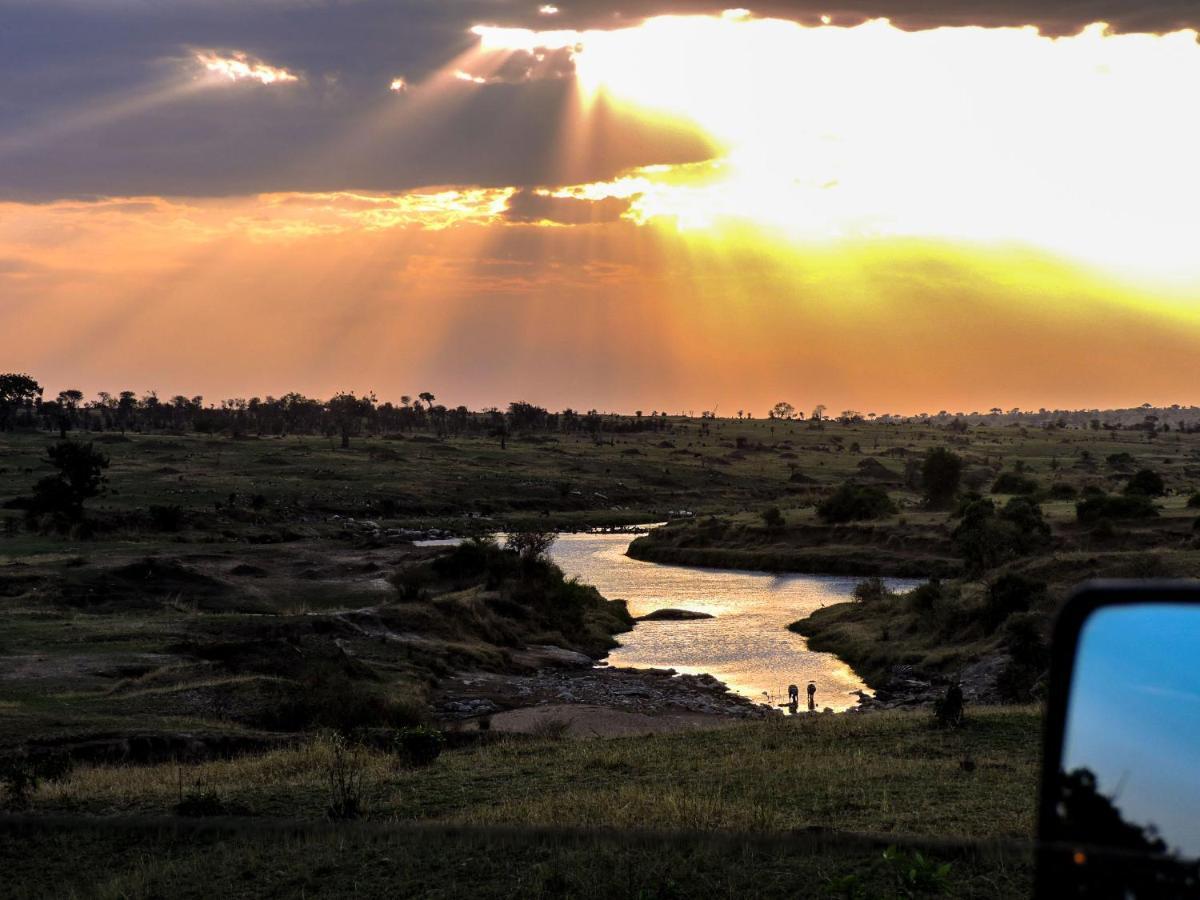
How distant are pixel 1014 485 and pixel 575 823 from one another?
337 feet

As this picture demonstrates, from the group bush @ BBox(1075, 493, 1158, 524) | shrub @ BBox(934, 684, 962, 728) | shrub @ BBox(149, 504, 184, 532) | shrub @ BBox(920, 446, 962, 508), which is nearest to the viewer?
shrub @ BBox(934, 684, 962, 728)

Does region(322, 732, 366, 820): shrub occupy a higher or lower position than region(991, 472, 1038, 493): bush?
lower

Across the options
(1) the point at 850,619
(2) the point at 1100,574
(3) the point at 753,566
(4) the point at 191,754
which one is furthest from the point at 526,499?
(4) the point at 191,754

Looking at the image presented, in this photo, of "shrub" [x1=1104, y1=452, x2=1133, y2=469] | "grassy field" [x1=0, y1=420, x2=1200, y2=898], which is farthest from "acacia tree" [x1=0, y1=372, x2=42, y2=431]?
"shrub" [x1=1104, y1=452, x2=1133, y2=469]

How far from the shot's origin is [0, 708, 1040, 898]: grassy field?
38.9 feet

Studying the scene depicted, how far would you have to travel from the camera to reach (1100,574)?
5294cm

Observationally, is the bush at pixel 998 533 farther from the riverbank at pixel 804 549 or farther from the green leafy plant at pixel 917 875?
the green leafy plant at pixel 917 875

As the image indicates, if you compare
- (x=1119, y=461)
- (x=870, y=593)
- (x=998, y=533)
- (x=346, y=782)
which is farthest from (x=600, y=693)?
(x=1119, y=461)

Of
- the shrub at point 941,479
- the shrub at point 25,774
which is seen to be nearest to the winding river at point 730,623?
the shrub at point 25,774

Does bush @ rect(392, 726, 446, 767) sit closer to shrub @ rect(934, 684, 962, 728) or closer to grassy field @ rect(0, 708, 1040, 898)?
grassy field @ rect(0, 708, 1040, 898)

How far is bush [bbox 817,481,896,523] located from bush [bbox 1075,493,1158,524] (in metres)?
23.0

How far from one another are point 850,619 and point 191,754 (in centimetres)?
4095

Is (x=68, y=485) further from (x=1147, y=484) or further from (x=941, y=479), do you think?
(x=1147, y=484)

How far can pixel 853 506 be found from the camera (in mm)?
95562
